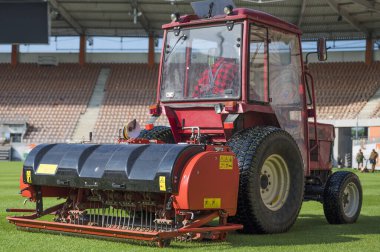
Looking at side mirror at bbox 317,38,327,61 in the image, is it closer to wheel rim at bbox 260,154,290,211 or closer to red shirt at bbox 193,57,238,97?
red shirt at bbox 193,57,238,97

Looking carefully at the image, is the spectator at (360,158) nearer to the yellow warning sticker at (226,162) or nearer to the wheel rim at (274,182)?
the wheel rim at (274,182)

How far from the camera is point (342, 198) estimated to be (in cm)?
952

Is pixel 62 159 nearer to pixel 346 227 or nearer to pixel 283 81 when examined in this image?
pixel 283 81

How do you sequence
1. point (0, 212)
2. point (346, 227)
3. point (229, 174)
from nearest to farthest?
point (229, 174), point (346, 227), point (0, 212)

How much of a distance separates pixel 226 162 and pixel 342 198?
10.6ft

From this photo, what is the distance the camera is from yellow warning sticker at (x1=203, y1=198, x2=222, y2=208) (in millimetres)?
6789

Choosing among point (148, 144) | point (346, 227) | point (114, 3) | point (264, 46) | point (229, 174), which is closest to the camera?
point (229, 174)

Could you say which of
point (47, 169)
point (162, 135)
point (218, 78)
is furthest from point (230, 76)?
point (47, 169)

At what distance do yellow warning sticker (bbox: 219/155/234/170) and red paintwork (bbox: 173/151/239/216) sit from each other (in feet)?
0.07

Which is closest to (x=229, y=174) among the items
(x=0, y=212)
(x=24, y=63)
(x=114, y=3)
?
(x=0, y=212)

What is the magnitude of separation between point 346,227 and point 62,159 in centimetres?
400

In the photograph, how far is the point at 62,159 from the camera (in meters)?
7.83

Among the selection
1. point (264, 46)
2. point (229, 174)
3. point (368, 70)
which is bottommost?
point (229, 174)

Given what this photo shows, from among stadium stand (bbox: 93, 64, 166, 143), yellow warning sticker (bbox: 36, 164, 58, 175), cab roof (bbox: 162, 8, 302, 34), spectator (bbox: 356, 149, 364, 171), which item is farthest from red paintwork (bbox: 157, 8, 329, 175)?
stadium stand (bbox: 93, 64, 166, 143)
